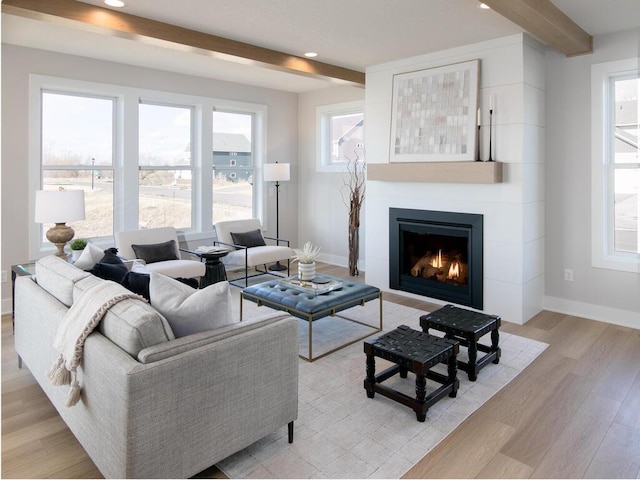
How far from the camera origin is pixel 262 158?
7027mm

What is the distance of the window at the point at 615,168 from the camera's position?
14.0 feet

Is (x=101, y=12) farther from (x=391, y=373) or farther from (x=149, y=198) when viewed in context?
(x=391, y=373)

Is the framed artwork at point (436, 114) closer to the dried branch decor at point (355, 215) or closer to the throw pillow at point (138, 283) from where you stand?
the dried branch decor at point (355, 215)

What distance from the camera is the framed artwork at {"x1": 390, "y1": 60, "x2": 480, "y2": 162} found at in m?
4.47

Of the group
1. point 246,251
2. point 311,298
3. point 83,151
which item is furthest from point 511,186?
point 83,151

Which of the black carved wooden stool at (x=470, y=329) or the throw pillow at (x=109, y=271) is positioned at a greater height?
the throw pillow at (x=109, y=271)

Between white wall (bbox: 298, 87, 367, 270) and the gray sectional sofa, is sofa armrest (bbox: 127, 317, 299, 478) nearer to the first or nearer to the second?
the gray sectional sofa

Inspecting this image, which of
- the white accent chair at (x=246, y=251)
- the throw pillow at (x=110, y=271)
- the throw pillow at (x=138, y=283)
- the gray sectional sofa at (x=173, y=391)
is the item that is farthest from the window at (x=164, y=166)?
the gray sectional sofa at (x=173, y=391)

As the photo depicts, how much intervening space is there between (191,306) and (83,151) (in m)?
3.89

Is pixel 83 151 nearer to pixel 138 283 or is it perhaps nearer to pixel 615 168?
pixel 138 283

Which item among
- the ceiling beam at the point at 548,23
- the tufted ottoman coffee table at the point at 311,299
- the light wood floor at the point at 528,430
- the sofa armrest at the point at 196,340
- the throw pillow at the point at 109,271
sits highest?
the ceiling beam at the point at 548,23

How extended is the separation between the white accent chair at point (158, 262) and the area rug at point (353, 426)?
6.68 ft

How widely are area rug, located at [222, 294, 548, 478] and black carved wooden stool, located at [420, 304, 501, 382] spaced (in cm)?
8

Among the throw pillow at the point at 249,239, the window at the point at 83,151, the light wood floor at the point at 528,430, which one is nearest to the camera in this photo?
the light wood floor at the point at 528,430
